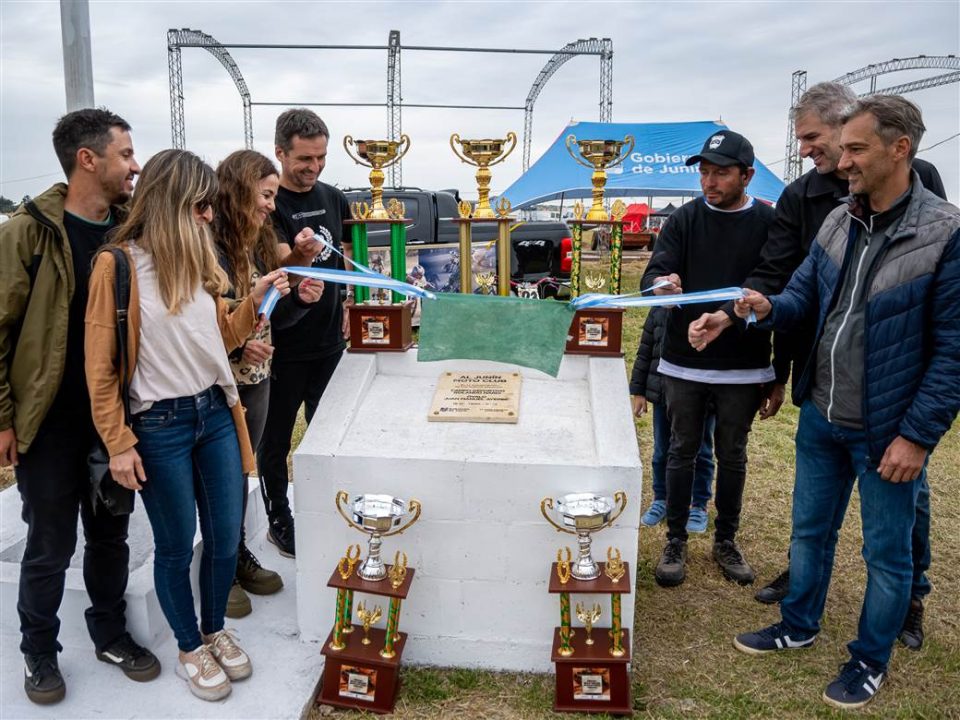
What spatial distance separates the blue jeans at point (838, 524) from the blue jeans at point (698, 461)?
1.16 m

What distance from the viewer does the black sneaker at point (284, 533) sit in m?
3.44

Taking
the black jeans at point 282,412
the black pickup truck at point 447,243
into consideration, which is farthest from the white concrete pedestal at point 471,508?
the black pickup truck at point 447,243

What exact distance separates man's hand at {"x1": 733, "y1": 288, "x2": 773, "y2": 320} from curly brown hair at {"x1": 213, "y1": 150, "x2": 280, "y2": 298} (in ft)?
5.59

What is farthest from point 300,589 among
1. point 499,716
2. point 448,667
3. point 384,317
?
point 384,317

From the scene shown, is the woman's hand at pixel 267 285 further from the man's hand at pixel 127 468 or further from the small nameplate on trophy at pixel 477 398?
the small nameplate on trophy at pixel 477 398

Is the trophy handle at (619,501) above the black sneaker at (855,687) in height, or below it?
above

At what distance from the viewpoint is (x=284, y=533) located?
346 centimetres

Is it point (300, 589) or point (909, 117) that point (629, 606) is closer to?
point (300, 589)

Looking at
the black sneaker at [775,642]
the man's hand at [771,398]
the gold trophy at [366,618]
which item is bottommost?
the black sneaker at [775,642]

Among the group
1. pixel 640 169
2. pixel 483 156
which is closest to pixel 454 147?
pixel 483 156

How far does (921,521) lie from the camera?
9.20 ft

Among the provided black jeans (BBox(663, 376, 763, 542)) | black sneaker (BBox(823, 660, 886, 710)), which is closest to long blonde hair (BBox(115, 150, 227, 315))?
black jeans (BBox(663, 376, 763, 542))

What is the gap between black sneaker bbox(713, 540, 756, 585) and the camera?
3424 millimetres

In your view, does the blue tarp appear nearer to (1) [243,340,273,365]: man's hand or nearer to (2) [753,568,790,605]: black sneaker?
(2) [753,568,790,605]: black sneaker
